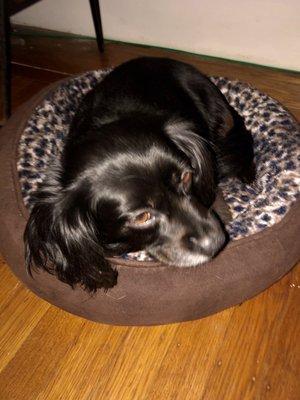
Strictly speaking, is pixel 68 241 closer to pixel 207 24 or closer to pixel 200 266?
pixel 200 266

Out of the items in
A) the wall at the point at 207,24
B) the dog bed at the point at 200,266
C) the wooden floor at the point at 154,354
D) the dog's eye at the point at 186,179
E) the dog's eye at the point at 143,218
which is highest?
the wall at the point at 207,24

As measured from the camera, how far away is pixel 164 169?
142 cm

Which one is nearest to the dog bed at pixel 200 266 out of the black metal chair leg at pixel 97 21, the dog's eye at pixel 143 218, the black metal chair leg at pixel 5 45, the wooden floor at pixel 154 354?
the wooden floor at pixel 154 354

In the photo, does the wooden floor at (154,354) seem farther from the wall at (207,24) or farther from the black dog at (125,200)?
the wall at (207,24)

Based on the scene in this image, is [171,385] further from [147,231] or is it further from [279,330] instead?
[147,231]

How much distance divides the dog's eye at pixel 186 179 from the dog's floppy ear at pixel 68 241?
0.36 meters

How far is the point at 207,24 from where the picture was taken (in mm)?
3082

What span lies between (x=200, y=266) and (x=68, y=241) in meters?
0.52

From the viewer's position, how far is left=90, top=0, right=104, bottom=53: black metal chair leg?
3.20m

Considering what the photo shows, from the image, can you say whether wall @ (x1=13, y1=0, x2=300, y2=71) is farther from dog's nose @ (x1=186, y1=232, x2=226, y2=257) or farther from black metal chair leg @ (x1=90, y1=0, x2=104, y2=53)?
dog's nose @ (x1=186, y1=232, x2=226, y2=257)

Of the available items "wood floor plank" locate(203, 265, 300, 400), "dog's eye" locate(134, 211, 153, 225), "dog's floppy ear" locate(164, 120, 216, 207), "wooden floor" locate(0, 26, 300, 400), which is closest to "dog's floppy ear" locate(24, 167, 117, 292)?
"dog's eye" locate(134, 211, 153, 225)

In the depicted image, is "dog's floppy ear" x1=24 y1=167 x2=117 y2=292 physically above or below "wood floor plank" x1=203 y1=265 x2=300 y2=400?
above

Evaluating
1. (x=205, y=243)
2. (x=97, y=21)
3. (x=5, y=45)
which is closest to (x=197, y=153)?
(x=205, y=243)

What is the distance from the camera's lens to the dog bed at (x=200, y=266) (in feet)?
5.20
